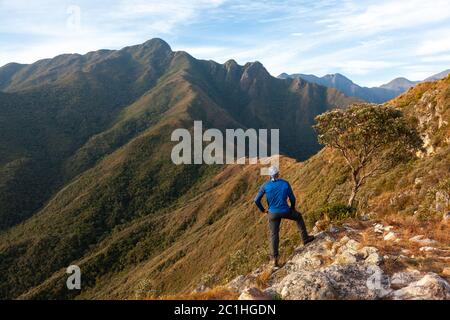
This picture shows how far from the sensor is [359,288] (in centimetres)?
969

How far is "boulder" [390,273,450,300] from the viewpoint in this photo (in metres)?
8.46

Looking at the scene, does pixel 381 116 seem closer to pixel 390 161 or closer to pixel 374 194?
pixel 390 161

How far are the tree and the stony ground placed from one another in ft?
21.8

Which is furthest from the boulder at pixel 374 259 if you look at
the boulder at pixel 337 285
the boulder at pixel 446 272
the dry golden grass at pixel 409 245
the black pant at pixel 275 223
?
the black pant at pixel 275 223

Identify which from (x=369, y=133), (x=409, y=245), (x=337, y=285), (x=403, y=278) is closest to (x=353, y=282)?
(x=337, y=285)

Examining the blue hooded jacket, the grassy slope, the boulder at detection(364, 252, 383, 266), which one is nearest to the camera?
A: the boulder at detection(364, 252, 383, 266)

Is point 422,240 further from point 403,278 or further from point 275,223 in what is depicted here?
point 275,223

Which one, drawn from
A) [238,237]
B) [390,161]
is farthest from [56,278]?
[390,161]

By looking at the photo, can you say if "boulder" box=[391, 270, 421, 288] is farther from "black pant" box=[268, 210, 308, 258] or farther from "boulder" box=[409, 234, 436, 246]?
"black pant" box=[268, 210, 308, 258]

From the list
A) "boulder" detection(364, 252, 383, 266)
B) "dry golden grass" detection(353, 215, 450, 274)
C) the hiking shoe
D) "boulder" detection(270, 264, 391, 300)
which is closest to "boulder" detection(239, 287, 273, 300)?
"boulder" detection(270, 264, 391, 300)

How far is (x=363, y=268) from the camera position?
424 inches

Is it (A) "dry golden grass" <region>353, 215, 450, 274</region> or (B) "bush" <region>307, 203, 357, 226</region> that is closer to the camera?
(A) "dry golden grass" <region>353, 215, 450, 274</region>

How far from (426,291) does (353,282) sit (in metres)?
1.80
